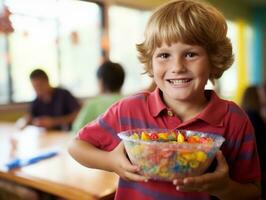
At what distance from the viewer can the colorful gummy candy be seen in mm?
576

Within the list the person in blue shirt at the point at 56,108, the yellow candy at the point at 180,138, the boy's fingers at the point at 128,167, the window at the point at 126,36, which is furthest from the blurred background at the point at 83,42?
the boy's fingers at the point at 128,167

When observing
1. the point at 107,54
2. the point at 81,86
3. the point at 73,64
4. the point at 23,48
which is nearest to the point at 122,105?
the point at 23,48

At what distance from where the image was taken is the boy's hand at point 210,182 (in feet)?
1.84

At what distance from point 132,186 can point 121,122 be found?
148 mm

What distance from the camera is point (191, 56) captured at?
2.34 ft

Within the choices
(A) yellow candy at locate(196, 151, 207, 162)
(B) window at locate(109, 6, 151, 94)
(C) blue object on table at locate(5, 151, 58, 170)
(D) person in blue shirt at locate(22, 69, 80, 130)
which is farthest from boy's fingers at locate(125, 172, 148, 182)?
(B) window at locate(109, 6, 151, 94)

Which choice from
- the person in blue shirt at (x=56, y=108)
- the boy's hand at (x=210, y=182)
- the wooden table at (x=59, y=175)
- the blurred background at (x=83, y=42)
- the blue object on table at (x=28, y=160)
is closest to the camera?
the boy's hand at (x=210, y=182)

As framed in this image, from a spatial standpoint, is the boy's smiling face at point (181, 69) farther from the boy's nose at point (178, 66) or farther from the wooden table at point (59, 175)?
the wooden table at point (59, 175)

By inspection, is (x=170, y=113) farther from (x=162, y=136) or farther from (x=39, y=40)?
(x=39, y=40)

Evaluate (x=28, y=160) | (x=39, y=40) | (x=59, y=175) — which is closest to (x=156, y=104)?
(x=59, y=175)

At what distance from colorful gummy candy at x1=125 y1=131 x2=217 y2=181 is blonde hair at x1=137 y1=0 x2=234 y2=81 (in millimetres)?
222

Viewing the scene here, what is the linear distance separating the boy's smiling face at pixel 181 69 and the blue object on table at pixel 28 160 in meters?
0.92

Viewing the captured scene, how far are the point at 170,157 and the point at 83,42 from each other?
276cm

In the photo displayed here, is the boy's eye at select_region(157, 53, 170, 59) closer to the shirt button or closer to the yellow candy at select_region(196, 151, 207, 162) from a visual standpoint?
the shirt button
